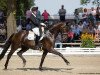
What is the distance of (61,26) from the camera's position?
16766 mm

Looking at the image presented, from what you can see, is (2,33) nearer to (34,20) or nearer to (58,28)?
(34,20)

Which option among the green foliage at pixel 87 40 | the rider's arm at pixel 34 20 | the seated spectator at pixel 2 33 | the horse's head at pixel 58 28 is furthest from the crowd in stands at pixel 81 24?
the rider's arm at pixel 34 20

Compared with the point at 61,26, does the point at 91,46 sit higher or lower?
lower

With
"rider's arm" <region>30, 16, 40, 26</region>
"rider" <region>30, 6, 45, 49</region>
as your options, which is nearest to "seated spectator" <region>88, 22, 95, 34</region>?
"rider" <region>30, 6, 45, 49</region>

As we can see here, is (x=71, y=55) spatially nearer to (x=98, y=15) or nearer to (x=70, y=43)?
(x=70, y=43)

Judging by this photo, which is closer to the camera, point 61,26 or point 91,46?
point 61,26

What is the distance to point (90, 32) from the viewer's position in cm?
2694

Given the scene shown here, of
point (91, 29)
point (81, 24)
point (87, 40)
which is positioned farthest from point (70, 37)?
point (91, 29)

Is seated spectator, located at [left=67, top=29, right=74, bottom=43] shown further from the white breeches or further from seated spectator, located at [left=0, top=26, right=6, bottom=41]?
the white breeches

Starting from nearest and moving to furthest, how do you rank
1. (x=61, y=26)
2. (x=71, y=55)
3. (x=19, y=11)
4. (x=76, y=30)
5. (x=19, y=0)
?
(x=61, y=26) < (x=71, y=55) < (x=76, y=30) < (x=19, y=0) < (x=19, y=11)

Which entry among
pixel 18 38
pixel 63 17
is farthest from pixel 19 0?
pixel 18 38

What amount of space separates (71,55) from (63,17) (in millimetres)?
3501

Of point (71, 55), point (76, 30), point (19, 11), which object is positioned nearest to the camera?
point (71, 55)

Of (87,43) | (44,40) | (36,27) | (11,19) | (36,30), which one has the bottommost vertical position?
(87,43)
